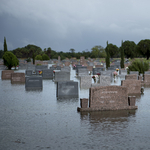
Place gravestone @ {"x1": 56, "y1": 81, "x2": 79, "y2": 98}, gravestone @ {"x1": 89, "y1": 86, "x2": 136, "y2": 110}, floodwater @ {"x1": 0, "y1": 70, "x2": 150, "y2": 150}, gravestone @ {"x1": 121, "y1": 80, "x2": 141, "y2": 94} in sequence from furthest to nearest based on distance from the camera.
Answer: gravestone @ {"x1": 121, "y1": 80, "x2": 141, "y2": 94}
gravestone @ {"x1": 56, "y1": 81, "x2": 79, "y2": 98}
gravestone @ {"x1": 89, "y1": 86, "x2": 136, "y2": 110}
floodwater @ {"x1": 0, "y1": 70, "x2": 150, "y2": 150}

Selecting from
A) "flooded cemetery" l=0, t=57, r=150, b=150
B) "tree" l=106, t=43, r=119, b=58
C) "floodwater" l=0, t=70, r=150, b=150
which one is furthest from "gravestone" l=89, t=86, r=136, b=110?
"tree" l=106, t=43, r=119, b=58

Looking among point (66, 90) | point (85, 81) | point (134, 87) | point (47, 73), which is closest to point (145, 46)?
point (47, 73)

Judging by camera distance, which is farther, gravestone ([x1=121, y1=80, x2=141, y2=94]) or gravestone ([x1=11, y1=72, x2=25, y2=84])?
gravestone ([x1=11, y1=72, x2=25, y2=84])

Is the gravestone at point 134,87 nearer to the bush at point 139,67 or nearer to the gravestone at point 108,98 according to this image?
the gravestone at point 108,98

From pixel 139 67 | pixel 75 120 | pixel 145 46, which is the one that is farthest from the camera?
pixel 145 46

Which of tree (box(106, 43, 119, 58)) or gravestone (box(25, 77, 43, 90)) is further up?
tree (box(106, 43, 119, 58))

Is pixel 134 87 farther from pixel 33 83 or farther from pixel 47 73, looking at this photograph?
pixel 47 73

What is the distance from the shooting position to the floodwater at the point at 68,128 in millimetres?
7805

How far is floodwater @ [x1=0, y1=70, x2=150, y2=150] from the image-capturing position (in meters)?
7.80

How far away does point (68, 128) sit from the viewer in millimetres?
9461

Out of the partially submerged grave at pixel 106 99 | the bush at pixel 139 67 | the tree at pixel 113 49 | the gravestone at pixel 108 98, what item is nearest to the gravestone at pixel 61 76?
the bush at pixel 139 67

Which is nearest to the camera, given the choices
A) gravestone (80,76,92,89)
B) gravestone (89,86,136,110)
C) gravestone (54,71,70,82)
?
gravestone (89,86,136,110)

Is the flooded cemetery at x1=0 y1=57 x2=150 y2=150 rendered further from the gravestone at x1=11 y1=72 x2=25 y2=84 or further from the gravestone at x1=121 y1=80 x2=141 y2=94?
the gravestone at x1=11 y1=72 x2=25 y2=84

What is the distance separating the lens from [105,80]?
22438 mm
